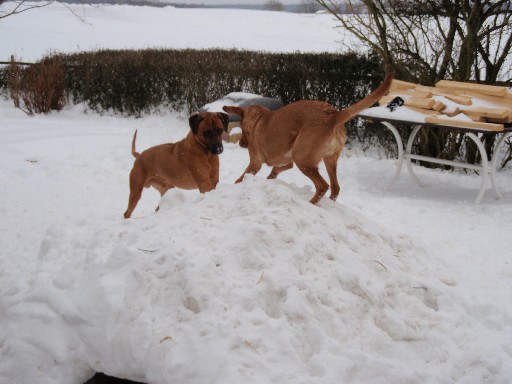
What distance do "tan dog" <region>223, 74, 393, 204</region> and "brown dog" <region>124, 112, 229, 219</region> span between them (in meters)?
0.25

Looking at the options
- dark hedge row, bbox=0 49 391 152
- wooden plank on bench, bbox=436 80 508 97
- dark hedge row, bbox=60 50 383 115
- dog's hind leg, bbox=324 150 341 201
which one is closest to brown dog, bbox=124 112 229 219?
dog's hind leg, bbox=324 150 341 201

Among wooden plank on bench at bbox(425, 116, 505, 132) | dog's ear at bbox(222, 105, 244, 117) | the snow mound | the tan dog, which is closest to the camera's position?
the snow mound

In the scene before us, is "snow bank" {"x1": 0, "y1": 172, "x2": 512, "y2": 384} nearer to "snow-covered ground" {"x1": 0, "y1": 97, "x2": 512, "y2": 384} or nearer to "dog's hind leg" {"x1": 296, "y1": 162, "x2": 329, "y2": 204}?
"snow-covered ground" {"x1": 0, "y1": 97, "x2": 512, "y2": 384}

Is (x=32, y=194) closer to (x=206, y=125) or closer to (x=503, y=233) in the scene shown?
(x=206, y=125)

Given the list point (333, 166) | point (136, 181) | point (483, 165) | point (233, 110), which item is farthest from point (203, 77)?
point (333, 166)

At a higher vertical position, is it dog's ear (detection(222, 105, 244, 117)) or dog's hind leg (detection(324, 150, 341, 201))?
dog's ear (detection(222, 105, 244, 117))

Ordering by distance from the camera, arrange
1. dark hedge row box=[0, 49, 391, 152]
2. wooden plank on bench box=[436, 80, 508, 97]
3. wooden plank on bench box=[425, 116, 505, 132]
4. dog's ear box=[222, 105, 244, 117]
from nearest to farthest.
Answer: dog's ear box=[222, 105, 244, 117]
wooden plank on bench box=[425, 116, 505, 132]
wooden plank on bench box=[436, 80, 508, 97]
dark hedge row box=[0, 49, 391, 152]

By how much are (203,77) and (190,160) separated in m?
8.37

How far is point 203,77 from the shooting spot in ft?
40.0

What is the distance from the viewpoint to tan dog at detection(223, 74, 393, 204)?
3686 millimetres

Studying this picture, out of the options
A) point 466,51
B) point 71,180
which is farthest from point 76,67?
point 466,51

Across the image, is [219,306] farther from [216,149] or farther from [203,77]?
[203,77]

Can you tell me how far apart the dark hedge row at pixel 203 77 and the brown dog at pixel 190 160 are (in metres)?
6.90

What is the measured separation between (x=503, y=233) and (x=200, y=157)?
147 inches
